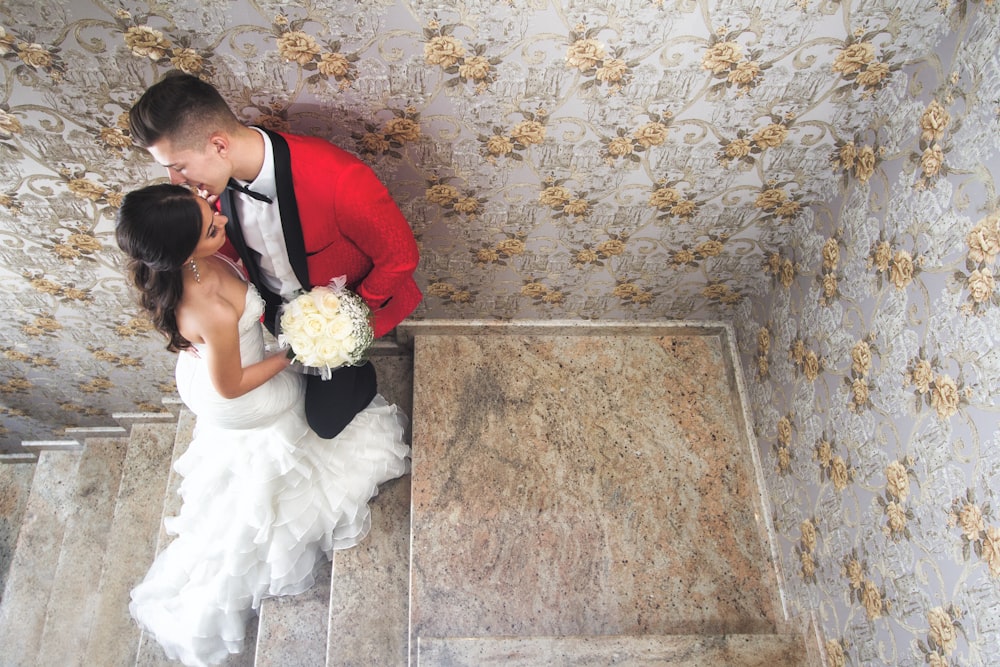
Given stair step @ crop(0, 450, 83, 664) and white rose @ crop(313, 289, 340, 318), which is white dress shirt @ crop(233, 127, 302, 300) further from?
stair step @ crop(0, 450, 83, 664)

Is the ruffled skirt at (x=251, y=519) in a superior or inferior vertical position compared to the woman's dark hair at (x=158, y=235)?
inferior

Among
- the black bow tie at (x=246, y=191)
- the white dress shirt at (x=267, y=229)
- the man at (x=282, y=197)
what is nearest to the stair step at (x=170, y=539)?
the man at (x=282, y=197)

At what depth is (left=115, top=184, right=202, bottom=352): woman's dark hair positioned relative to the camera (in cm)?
145

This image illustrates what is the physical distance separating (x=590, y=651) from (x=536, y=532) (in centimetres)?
48

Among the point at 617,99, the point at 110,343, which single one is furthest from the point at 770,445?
the point at 110,343

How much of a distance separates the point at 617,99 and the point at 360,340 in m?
0.92

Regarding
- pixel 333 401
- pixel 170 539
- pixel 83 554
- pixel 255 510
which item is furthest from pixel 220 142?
pixel 83 554

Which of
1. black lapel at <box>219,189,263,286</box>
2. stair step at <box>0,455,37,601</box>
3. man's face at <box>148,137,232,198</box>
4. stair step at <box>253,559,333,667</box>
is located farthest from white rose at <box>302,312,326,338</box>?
stair step at <box>0,455,37,601</box>

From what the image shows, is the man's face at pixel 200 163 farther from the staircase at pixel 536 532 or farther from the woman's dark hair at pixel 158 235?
the staircase at pixel 536 532

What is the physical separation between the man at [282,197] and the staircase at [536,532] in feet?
2.57

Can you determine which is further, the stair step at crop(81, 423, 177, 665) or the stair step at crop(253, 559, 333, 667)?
the stair step at crop(81, 423, 177, 665)

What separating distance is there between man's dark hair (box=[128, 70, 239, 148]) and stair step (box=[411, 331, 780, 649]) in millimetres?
1445

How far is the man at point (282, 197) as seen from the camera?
4.93 feet

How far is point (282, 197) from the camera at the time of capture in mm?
1706
